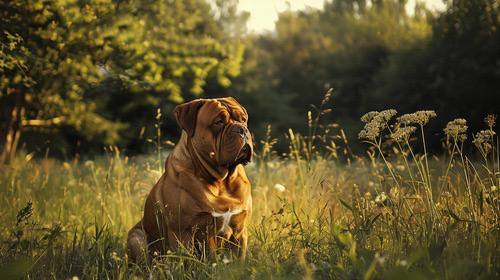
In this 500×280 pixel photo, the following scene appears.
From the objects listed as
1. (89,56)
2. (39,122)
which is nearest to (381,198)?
(89,56)

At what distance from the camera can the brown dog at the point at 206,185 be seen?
396cm

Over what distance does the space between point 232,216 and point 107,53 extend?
17.6ft

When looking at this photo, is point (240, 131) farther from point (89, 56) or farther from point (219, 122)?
point (89, 56)

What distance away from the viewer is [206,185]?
160 inches

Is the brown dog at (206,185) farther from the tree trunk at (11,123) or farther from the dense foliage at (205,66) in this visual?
the tree trunk at (11,123)

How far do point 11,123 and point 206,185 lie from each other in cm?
760

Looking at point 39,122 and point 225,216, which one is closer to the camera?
point 225,216

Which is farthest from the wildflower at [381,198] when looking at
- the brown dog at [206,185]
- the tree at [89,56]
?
the tree at [89,56]

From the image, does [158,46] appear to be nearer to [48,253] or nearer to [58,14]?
[58,14]

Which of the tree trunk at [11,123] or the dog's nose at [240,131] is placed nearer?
the dog's nose at [240,131]

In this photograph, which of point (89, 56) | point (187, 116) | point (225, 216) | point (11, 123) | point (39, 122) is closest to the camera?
point (225, 216)

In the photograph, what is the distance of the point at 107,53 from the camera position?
28.1 feet

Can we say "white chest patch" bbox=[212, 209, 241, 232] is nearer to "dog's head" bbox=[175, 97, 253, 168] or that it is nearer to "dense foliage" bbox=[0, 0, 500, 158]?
"dog's head" bbox=[175, 97, 253, 168]

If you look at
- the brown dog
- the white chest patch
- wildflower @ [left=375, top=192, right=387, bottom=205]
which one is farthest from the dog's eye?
wildflower @ [left=375, top=192, right=387, bottom=205]
